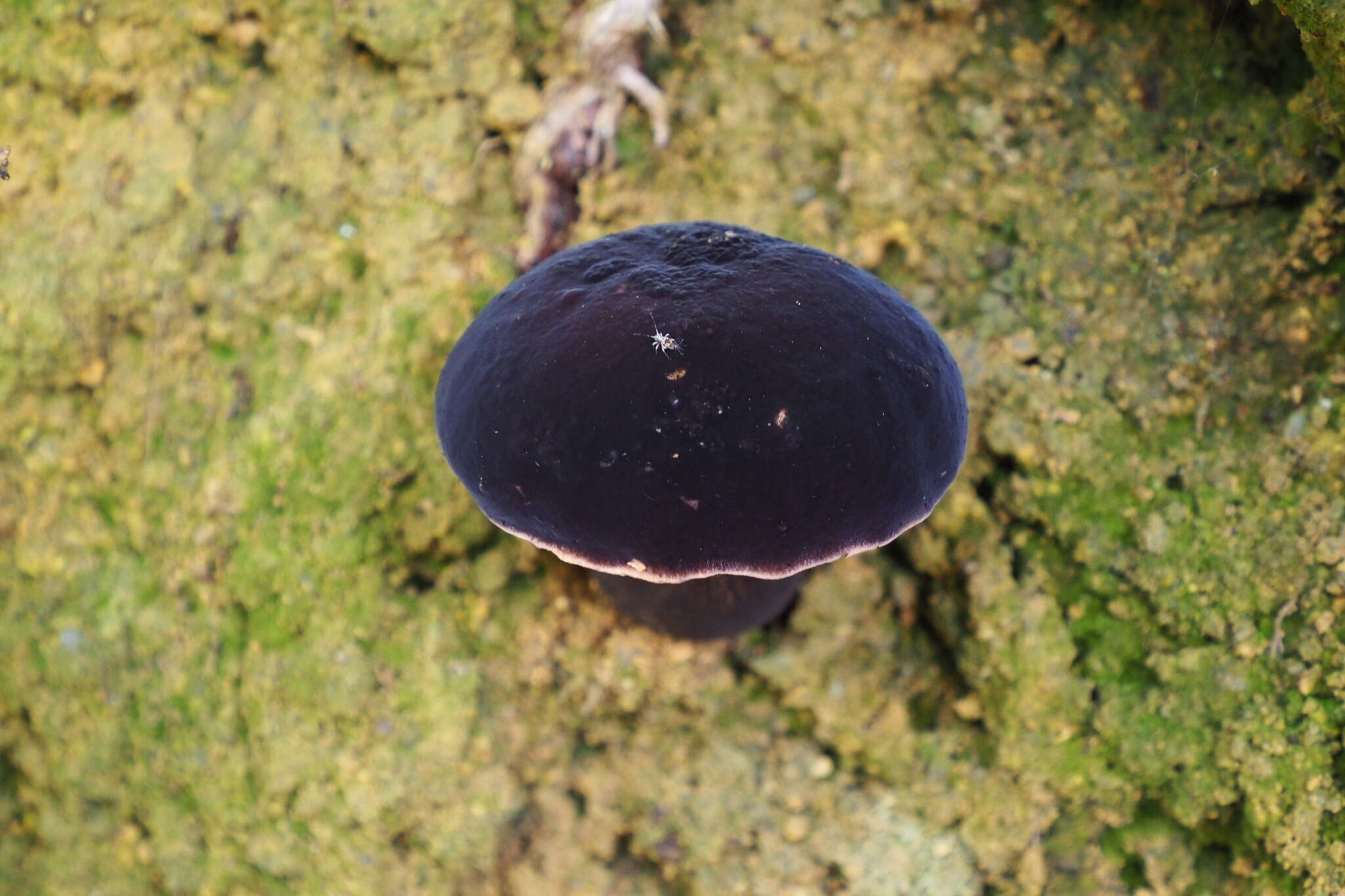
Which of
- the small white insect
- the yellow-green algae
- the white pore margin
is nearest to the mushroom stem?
the yellow-green algae

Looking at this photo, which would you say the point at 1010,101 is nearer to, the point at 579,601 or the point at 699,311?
the point at 699,311

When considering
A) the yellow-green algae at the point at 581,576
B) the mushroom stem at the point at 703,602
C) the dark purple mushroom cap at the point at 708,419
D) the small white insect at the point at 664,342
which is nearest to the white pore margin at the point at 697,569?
the dark purple mushroom cap at the point at 708,419

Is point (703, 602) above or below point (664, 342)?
below

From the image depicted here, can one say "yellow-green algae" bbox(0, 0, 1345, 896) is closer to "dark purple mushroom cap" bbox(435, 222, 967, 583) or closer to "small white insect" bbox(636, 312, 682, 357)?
"dark purple mushroom cap" bbox(435, 222, 967, 583)

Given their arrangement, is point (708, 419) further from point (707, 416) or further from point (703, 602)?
point (703, 602)

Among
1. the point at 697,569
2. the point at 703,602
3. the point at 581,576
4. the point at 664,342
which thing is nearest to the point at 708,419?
the point at 664,342

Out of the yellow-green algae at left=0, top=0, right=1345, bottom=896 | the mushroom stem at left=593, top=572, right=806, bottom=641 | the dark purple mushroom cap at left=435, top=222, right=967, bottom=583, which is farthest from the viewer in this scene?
the yellow-green algae at left=0, top=0, right=1345, bottom=896
